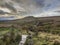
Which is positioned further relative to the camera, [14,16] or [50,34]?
[14,16]

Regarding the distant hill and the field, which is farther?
the distant hill

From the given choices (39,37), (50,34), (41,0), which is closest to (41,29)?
(50,34)

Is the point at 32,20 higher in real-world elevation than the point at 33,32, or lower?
higher

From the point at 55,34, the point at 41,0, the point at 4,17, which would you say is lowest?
the point at 55,34

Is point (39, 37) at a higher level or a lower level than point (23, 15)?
lower

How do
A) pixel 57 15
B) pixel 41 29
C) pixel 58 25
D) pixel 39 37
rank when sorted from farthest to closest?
pixel 57 15
pixel 58 25
pixel 41 29
pixel 39 37

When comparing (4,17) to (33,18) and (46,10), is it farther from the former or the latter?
(46,10)

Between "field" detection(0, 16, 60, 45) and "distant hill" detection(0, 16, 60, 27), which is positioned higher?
"distant hill" detection(0, 16, 60, 27)

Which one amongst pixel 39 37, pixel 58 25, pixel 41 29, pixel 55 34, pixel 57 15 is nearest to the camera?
pixel 39 37

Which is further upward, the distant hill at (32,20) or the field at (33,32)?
the distant hill at (32,20)

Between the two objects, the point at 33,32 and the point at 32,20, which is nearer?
the point at 33,32

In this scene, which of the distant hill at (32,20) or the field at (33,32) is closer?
the field at (33,32)
